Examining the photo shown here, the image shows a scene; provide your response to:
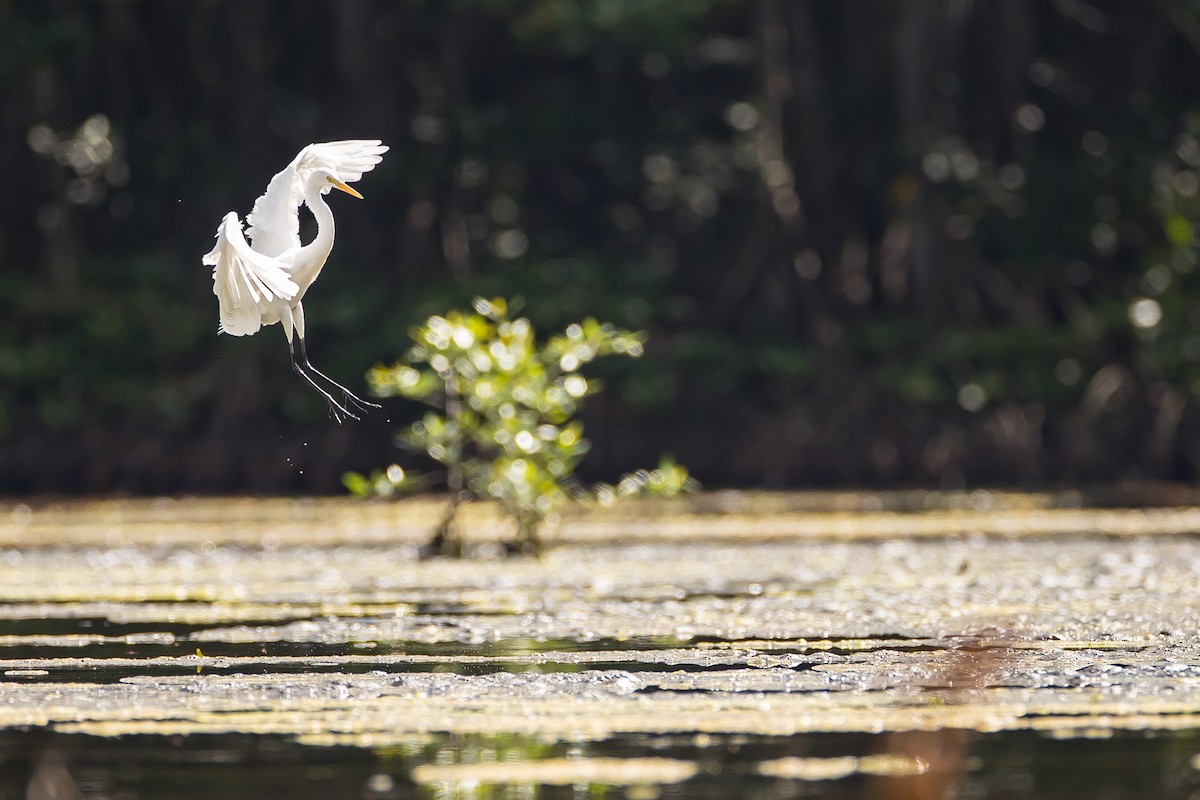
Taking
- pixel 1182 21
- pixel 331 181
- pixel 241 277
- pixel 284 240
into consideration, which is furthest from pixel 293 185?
pixel 1182 21

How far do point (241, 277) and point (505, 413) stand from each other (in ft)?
10.7

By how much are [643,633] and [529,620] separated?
77 cm

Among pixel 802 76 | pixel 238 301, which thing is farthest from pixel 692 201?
pixel 238 301

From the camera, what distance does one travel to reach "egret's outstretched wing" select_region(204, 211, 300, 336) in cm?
895

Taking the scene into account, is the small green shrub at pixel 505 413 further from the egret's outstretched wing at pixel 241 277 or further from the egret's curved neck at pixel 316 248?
the egret's outstretched wing at pixel 241 277

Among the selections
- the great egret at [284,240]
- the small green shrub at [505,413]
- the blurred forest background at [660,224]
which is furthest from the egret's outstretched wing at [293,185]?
the blurred forest background at [660,224]

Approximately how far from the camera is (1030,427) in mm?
20047

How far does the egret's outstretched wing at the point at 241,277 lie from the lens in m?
8.95

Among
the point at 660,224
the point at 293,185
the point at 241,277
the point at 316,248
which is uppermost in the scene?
the point at 660,224

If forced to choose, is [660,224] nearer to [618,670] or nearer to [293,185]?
[293,185]

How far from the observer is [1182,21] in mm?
21844

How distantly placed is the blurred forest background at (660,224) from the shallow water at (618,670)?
23.6 ft

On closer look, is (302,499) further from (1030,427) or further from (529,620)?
(529,620)

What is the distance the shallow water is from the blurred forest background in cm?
720
